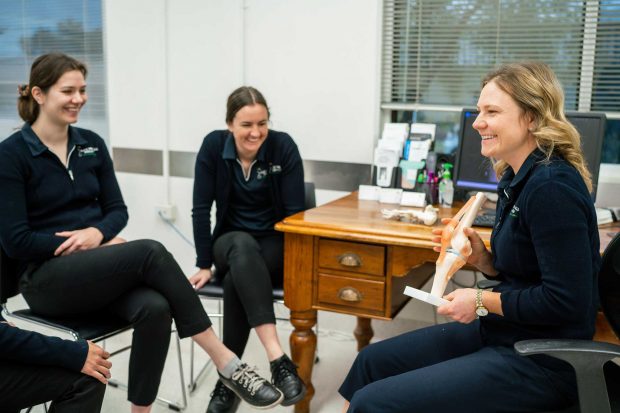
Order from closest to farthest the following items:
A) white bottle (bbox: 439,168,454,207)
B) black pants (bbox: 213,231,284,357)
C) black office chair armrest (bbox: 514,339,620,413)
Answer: black office chair armrest (bbox: 514,339,620,413) < black pants (bbox: 213,231,284,357) < white bottle (bbox: 439,168,454,207)

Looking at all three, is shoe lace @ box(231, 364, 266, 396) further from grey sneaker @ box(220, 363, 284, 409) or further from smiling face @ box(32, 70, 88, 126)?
smiling face @ box(32, 70, 88, 126)

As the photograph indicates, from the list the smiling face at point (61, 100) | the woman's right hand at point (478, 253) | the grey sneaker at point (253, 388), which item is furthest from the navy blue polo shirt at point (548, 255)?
the smiling face at point (61, 100)

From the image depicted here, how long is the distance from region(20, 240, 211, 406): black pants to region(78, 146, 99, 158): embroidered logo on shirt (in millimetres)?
405

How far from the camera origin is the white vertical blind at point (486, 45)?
265 cm

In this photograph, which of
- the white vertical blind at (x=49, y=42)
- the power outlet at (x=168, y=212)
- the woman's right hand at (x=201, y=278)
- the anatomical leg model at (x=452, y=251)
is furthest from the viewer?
the white vertical blind at (x=49, y=42)

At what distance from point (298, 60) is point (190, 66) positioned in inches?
23.6

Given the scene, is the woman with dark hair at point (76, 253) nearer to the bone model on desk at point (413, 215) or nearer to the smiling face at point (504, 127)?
the bone model on desk at point (413, 215)

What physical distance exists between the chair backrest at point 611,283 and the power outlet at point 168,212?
241 cm

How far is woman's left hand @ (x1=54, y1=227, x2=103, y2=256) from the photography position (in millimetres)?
2189

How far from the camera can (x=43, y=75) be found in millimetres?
2266

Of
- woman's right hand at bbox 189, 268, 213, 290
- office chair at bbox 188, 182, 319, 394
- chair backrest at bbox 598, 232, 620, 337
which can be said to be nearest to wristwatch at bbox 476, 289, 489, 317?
chair backrest at bbox 598, 232, 620, 337

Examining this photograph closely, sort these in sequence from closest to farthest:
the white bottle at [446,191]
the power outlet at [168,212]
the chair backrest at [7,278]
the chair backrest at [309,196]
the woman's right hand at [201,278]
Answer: the chair backrest at [7,278]
the woman's right hand at [201,278]
the white bottle at [446,191]
the chair backrest at [309,196]
the power outlet at [168,212]

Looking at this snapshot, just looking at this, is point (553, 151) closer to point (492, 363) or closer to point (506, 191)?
point (506, 191)

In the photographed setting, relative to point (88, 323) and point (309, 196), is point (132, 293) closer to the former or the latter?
point (88, 323)
